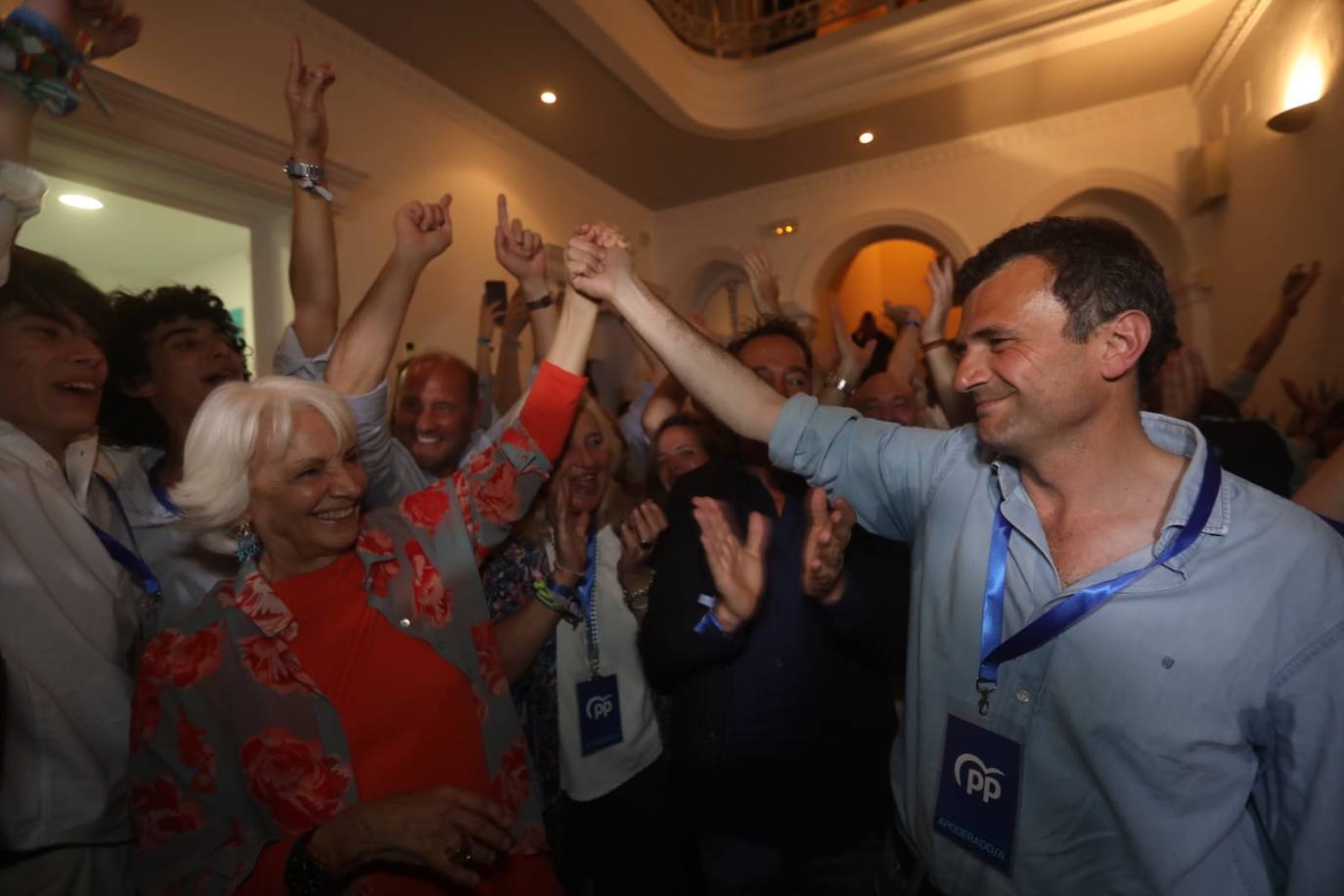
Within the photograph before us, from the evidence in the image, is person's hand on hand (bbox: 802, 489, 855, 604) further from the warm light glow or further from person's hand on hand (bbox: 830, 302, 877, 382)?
the warm light glow

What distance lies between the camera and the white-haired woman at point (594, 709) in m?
1.80

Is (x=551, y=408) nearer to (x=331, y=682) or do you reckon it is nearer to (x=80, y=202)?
(x=331, y=682)

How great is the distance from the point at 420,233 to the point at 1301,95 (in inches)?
197

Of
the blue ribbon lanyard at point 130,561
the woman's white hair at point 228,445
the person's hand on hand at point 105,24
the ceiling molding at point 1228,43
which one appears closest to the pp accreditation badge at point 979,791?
the woman's white hair at point 228,445

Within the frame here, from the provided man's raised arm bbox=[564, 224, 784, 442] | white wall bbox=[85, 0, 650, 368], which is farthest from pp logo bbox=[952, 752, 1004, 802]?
white wall bbox=[85, 0, 650, 368]

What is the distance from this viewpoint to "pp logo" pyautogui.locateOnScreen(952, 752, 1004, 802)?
1.11 meters

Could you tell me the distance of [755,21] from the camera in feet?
19.1

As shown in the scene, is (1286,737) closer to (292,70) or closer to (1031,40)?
(292,70)

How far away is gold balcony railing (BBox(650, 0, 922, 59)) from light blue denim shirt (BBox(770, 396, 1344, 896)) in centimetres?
562

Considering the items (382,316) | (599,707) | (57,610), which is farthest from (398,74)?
(599,707)

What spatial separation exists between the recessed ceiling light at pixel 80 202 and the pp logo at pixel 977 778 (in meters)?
4.87

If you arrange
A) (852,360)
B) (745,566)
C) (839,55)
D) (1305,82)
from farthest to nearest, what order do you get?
(839,55) → (1305,82) → (852,360) → (745,566)

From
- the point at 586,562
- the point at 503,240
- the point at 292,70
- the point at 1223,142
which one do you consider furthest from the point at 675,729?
the point at 1223,142

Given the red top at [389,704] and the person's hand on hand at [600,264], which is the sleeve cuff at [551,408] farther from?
the red top at [389,704]
